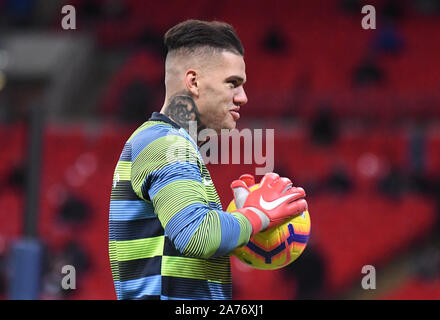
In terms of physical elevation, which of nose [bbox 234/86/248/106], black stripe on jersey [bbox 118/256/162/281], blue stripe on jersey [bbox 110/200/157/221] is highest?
nose [bbox 234/86/248/106]

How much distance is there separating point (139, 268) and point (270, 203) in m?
0.46

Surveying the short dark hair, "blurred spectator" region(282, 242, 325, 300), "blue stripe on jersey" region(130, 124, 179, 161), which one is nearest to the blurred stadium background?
"blurred spectator" region(282, 242, 325, 300)

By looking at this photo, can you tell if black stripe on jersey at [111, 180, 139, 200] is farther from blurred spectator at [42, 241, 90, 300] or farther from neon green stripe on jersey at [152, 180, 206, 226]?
blurred spectator at [42, 241, 90, 300]

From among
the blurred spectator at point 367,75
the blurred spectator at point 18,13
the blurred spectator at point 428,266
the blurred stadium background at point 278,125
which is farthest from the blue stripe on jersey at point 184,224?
the blurred spectator at point 18,13

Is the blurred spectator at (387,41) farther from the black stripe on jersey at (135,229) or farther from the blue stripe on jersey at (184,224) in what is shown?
the blue stripe on jersey at (184,224)

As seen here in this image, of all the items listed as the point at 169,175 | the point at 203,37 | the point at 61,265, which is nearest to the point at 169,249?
the point at 169,175

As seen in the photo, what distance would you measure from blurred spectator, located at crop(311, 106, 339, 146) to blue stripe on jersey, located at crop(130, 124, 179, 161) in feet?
25.5

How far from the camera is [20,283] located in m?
5.53

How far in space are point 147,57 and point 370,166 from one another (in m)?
4.62

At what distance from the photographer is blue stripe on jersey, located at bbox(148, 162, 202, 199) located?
2.04 meters

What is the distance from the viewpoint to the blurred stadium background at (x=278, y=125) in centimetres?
835

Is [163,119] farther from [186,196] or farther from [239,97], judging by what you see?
[186,196]

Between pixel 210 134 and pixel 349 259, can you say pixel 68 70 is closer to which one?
pixel 349 259
